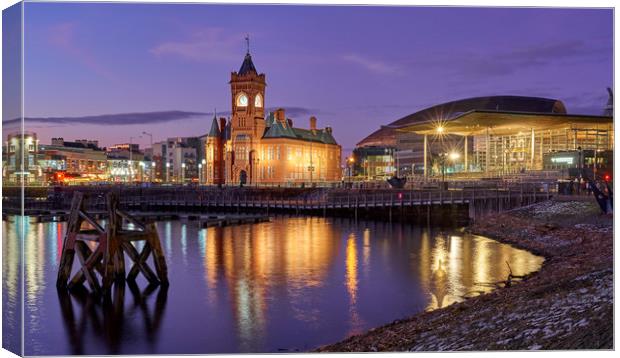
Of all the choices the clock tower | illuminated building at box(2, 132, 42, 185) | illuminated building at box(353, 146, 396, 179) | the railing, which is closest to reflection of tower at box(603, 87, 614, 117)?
the railing

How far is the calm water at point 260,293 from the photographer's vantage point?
17.5 m

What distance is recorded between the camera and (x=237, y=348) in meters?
16.6

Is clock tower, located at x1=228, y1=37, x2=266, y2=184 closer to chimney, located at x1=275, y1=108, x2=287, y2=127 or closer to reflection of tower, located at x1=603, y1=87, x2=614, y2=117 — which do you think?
chimney, located at x1=275, y1=108, x2=287, y2=127

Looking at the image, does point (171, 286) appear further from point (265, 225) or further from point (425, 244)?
point (265, 225)

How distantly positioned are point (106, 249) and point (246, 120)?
8450 cm

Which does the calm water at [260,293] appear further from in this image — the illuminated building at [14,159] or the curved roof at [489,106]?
the curved roof at [489,106]

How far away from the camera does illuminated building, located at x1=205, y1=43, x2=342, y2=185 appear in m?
104

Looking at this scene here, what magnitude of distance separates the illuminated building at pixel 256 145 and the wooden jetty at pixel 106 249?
77742 mm

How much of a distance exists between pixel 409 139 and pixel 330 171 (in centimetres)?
2485

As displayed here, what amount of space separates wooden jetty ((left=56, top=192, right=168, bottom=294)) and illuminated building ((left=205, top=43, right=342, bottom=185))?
77.7m

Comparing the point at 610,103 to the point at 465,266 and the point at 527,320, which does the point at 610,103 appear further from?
the point at 527,320

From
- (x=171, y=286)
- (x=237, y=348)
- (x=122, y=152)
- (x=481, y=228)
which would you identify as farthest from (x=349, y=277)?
(x=122, y=152)

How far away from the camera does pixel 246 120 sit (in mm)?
105375

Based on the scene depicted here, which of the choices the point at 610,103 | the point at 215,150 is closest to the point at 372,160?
the point at 215,150
